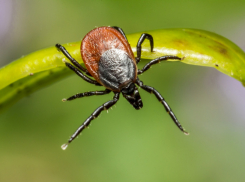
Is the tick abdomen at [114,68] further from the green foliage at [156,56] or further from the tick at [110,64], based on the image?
the green foliage at [156,56]

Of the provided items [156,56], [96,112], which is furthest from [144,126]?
[156,56]

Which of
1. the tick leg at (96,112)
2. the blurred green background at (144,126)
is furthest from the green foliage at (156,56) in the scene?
the blurred green background at (144,126)

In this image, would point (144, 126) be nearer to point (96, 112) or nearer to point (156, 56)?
point (96, 112)

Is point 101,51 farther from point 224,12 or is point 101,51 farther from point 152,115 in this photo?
point 224,12

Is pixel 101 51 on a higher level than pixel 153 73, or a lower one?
higher

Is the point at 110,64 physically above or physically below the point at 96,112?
above

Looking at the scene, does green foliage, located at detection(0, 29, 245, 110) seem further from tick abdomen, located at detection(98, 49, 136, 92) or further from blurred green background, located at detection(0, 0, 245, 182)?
blurred green background, located at detection(0, 0, 245, 182)

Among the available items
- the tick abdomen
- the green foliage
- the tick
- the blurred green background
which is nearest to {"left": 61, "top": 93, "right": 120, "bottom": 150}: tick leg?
the tick

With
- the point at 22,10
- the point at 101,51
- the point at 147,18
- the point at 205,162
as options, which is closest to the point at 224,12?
the point at 147,18
